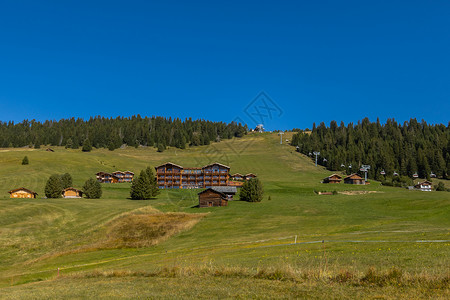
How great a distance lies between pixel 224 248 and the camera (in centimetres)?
3947

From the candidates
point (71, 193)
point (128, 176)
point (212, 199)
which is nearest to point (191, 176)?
point (128, 176)

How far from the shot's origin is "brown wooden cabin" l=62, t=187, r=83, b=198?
106m

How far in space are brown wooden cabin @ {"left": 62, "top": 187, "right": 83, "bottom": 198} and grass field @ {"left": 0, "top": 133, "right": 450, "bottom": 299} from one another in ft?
25.8

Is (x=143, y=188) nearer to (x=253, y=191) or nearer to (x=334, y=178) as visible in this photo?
(x=253, y=191)

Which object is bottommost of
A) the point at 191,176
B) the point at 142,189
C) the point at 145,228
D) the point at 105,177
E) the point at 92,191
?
the point at 145,228

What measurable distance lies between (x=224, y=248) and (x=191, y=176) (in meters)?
108

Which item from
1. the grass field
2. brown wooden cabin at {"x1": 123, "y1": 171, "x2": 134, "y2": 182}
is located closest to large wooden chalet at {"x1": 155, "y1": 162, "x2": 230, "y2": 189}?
brown wooden cabin at {"x1": 123, "y1": 171, "x2": 134, "y2": 182}

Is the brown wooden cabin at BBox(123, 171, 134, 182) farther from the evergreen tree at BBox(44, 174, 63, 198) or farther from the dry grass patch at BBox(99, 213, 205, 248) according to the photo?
the dry grass patch at BBox(99, 213, 205, 248)

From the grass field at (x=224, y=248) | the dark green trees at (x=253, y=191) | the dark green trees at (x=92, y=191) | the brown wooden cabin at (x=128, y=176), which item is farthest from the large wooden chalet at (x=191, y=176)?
the dark green trees at (x=253, y=191)

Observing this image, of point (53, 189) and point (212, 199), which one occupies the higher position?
point (53, 189)

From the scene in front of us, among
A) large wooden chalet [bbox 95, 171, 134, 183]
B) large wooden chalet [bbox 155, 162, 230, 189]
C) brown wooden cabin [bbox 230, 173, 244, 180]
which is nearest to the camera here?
large wooden chalet [bbox 155, 162, 230, 189]

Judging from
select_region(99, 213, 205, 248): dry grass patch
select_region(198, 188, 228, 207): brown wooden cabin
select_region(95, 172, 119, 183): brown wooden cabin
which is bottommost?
select_region(99, 213, 205, 248): dry grass patch

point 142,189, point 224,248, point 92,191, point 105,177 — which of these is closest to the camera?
point 224,248

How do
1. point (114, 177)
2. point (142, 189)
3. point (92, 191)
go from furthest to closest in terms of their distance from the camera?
point (114, 177) → point (92, 191) → point (142, 189)
